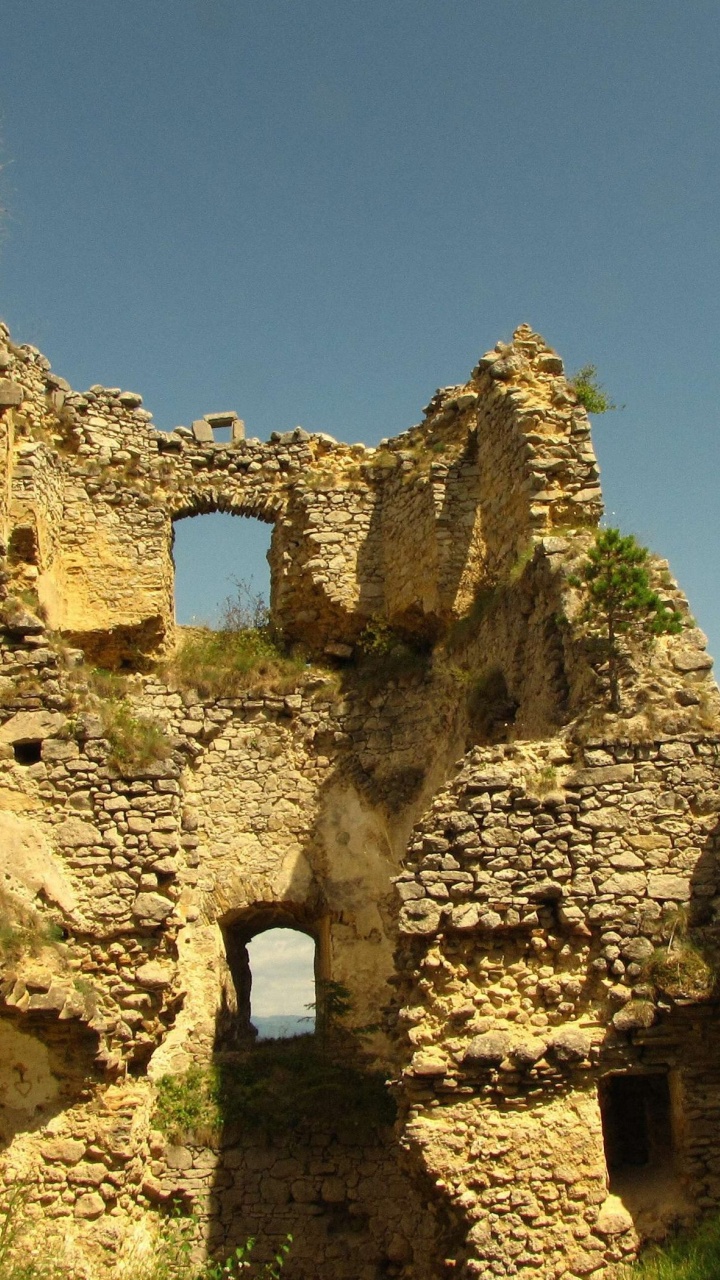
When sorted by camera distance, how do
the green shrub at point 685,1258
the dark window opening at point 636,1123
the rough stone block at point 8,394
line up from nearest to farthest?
the green shrub at point 685,1258 → the dark window opening at point 636,1123 → the rough stone block at point 8,394

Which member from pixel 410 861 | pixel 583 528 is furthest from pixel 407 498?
pixel 410 861

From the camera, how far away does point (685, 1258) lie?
26.8 feet

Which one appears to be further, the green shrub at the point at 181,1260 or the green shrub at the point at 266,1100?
the green shrub at the point at 266,1100

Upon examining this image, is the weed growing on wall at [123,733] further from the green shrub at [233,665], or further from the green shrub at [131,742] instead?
the green shrub at [233,665]

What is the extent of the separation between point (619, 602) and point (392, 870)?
4903mm

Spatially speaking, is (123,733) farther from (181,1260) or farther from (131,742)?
(181,1260)

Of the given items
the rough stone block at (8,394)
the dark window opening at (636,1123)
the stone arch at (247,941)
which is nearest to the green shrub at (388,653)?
the stone arch at (247,941)

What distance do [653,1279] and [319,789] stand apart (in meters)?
6.99

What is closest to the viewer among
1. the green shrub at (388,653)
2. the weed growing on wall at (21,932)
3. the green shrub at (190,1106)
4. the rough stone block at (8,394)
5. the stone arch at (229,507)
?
the weed growing on wall at (21,932)

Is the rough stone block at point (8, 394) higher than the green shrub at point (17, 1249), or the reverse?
the rough stone block at point (8, 394)

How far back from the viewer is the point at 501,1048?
8.91 meters

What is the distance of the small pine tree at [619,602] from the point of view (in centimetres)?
1015

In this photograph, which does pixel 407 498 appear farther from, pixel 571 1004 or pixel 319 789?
pixel 571 1004

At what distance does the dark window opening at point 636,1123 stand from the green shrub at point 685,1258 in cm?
77
